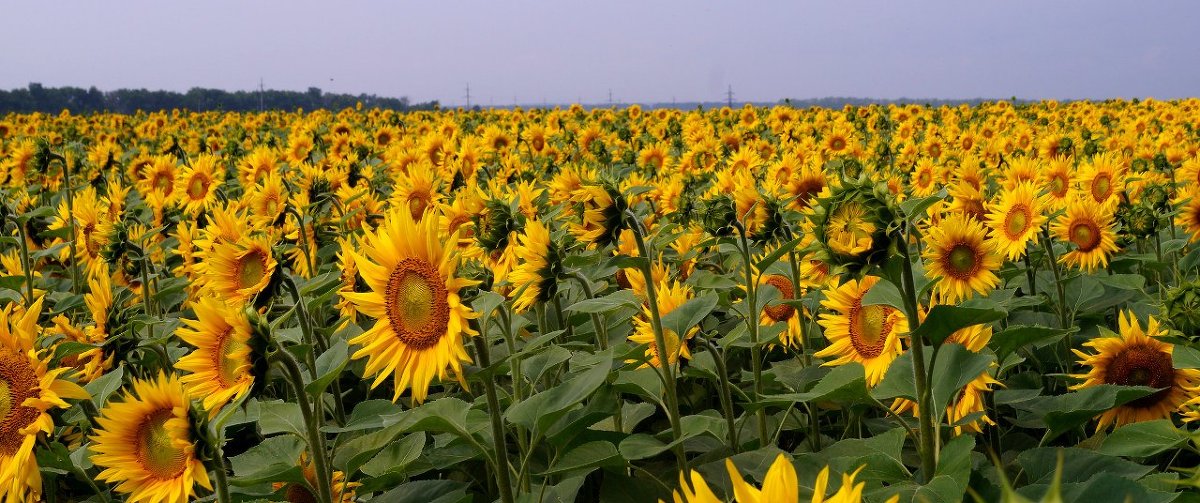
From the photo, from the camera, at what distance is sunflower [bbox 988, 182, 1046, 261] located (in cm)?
333

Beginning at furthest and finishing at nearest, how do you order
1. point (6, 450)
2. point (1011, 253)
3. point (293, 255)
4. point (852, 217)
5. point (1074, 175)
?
point (1074, 175) < point (293, 255) < point (1011, 253) < point (6, 450) < point (852, 217)

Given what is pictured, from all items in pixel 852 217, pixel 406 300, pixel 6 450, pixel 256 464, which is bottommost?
pixel 256 464

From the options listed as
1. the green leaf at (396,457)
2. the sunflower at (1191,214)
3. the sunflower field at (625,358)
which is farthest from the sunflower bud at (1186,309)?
the sunflower at (1191,214)

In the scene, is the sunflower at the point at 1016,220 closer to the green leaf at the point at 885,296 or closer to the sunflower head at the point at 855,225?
the green leaf at the point at 885,296

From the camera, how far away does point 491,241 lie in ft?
8.87

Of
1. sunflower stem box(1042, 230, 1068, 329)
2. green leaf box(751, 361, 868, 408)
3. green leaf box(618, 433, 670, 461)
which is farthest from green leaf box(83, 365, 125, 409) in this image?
sunflower stem box(1042, 230, 1068, 329)

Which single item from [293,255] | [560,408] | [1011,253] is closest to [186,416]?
[560,408]

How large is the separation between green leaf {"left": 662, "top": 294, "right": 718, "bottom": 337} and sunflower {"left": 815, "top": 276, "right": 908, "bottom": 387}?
40cm

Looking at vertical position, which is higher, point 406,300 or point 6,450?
point 406,300

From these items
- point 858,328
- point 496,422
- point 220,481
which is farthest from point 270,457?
point 858,328

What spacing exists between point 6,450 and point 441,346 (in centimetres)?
105

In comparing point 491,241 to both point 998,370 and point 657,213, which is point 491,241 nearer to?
point 998,370

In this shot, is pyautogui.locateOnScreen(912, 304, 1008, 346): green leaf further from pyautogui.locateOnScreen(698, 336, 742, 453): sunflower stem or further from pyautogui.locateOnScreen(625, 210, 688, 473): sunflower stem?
pyautogui.locateOnScreen(698, 336, 742, 453): sunflower stem

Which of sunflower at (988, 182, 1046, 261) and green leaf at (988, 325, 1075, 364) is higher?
sunflower at (988, 182, 1046, 261)
